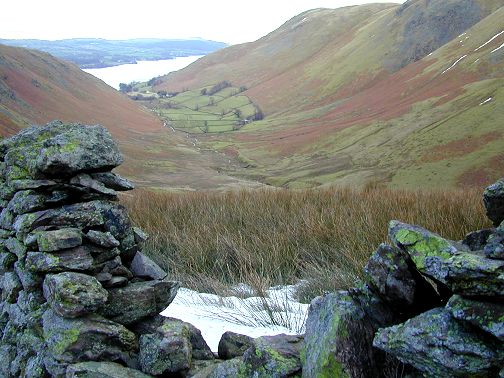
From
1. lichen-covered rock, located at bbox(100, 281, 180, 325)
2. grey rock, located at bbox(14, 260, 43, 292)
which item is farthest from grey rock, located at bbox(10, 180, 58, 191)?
lichen-covered rock, located at bbox(100, 281, 180, 325)

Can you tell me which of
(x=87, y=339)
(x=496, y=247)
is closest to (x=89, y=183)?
(x=87, y=339)

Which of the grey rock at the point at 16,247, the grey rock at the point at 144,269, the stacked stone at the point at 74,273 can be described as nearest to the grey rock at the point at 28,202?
the stacked stone at the point at 74,273

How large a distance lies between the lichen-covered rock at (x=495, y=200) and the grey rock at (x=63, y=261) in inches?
130

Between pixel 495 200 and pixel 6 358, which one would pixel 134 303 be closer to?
pixel 6 358

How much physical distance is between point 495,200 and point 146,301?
302 cm

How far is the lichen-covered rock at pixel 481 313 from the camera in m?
2.44

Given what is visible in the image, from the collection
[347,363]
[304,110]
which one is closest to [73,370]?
[347,363]

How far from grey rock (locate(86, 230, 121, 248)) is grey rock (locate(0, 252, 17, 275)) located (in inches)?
54.1

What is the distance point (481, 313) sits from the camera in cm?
254

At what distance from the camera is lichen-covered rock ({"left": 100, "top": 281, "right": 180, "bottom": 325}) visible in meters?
4.32

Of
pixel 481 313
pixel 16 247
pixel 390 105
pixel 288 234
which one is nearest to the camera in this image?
pixel 481 313

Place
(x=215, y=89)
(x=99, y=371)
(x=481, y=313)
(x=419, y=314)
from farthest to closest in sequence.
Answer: (x=215, y=89) < (x=99, y=371) < (x=419, y=314) < (x=481, y=313)

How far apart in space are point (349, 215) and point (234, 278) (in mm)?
2565

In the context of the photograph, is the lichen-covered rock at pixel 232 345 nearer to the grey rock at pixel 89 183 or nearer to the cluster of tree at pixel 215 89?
the grey rock at pixel 89 183
